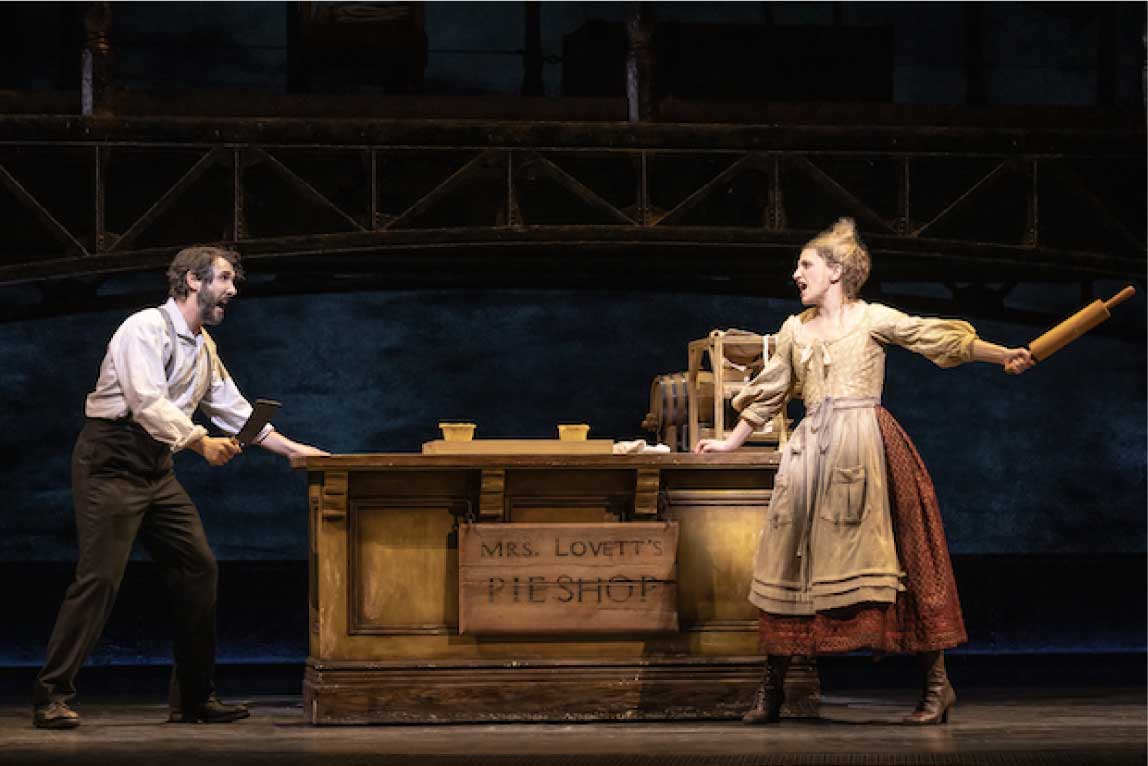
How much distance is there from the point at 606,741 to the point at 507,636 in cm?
69

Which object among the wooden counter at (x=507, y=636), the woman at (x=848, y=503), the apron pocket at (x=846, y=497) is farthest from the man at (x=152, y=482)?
the apron pocket at (x=846, y=497)

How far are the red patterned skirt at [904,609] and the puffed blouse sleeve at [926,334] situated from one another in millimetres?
252

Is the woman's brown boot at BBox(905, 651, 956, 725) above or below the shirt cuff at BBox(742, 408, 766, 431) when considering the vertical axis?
below

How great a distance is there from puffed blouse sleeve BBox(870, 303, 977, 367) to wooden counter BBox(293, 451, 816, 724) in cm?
69

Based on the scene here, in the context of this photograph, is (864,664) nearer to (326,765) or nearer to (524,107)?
(524,107)

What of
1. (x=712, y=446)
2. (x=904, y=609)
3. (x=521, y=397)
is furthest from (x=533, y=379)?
(x=904, y=609)

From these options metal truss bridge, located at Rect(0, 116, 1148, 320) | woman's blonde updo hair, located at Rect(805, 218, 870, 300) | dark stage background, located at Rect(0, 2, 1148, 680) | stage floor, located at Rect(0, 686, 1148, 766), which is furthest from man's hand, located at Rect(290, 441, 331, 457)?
dark stage background, located at Rect(0, 2, 1148, 680)

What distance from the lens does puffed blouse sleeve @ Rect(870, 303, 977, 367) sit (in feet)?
18.4

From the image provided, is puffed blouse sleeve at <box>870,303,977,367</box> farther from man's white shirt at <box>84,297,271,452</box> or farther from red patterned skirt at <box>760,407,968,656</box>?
man's white shirt at <box>84,297,271,452</box>

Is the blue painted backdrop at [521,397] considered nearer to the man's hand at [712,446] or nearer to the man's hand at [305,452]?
the man's hand at [305,452]

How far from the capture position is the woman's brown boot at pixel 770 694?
5742 millimetres

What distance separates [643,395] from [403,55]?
323 cm

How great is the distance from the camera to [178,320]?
5797mm

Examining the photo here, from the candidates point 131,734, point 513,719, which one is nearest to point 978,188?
point 513,719
